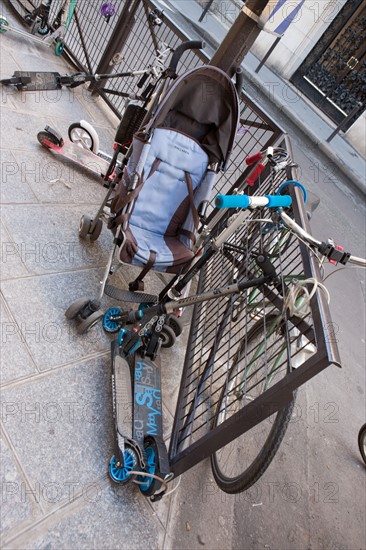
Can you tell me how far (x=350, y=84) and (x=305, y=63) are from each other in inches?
65.2

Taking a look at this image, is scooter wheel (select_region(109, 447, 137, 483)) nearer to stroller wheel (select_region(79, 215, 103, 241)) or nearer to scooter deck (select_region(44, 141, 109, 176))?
stroller wheel (select_region(79, 215, 103, 241))

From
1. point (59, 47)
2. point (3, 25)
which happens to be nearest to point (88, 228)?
point (3, 25)

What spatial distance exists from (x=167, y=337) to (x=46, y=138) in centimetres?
248

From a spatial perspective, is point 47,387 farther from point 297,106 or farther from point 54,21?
point 297,106

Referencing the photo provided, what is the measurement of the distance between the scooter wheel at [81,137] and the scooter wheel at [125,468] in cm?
342

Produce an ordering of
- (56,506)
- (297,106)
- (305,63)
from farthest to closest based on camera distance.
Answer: (305,63), (297,106), (56,506)

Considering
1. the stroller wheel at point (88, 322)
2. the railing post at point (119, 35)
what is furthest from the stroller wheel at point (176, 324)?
the railing post at point (119, 35)

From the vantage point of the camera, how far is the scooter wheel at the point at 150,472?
2.31 meters

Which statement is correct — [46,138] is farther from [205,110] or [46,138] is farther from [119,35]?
[119,35]

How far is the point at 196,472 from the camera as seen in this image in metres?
2.83

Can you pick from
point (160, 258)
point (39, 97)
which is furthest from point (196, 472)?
point (39, 97)

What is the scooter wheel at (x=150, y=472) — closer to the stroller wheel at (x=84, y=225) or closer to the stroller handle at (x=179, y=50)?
the stroller wheel at (x=84, y=225)

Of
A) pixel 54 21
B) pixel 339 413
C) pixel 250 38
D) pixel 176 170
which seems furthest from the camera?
pixel 54 21

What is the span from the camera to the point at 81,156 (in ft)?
14.8
